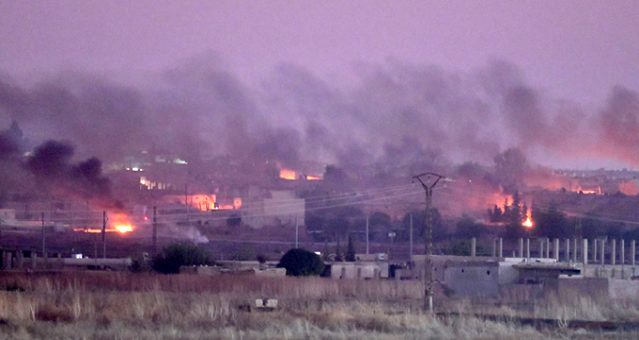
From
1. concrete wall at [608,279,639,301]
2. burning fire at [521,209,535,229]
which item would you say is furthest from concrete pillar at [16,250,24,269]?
burning fire at [521,209,535,229]

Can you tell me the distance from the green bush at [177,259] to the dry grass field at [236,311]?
9166mm

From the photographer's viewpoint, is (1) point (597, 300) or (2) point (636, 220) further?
(2) point (636, 220)

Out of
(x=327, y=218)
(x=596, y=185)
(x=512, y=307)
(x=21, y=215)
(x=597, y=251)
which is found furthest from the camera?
(x=596, y=185)

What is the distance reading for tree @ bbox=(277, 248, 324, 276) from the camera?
6175cm

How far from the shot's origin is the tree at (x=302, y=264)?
61750 millimetres

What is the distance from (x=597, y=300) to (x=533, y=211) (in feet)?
172

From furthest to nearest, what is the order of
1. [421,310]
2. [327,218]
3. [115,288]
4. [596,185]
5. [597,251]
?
[596,185] < [327,218] < [597,251] < [115,288] < [421,310]

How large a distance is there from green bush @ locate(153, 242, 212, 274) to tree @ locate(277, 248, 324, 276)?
14.9 feet

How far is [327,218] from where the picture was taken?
355 feet

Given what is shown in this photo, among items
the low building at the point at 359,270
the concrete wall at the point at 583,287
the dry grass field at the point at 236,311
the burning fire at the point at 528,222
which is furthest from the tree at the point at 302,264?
the burning fire at the point at 528,222

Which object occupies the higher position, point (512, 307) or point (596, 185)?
point (596, 185)

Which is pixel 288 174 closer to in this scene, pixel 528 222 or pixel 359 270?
pixel 528 222

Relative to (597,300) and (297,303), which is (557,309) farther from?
(297,303)

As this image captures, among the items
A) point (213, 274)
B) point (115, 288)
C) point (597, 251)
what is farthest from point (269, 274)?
point (597, 251)
